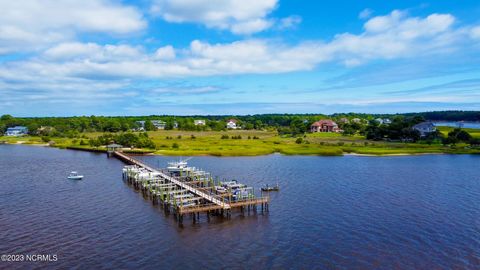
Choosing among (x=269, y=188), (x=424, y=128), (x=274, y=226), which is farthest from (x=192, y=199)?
(x=424, y=128)

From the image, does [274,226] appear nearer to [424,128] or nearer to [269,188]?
[269,188]

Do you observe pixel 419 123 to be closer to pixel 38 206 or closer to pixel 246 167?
pixel 246 167

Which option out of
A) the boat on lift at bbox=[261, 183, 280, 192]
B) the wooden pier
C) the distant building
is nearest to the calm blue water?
the boat on lift at bbox=[261, 183, 280, 192]

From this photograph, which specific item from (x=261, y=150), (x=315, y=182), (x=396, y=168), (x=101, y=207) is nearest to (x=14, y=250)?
(x=101, y=207)

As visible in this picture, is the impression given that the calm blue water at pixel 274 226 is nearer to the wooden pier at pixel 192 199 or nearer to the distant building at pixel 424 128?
the wooden pier at pixel 192 199

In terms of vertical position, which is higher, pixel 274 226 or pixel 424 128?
pixel 424 128

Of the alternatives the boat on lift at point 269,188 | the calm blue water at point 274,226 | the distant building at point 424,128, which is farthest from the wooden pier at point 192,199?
the distant building at point 424,128

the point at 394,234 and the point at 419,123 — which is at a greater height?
the point at 419,123

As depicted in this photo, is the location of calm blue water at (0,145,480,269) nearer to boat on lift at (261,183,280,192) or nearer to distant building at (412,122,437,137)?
boat on lift at (261,183,280,192)
